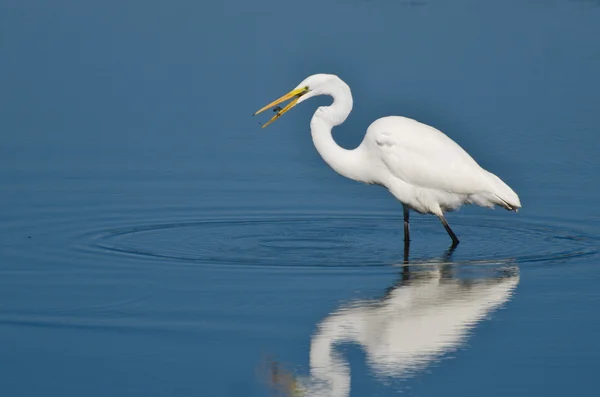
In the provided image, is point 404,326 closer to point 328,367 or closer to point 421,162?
point 328,367

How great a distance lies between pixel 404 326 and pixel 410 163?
8.50ft

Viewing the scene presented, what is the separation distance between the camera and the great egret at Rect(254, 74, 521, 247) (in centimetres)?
905

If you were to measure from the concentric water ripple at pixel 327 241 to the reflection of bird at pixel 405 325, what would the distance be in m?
0.62

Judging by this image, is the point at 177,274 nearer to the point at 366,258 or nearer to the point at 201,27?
the point at 366,258

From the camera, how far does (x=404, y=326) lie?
21.7 ft

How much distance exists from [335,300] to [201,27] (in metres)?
9.61

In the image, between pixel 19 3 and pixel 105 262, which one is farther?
pixel 19 3

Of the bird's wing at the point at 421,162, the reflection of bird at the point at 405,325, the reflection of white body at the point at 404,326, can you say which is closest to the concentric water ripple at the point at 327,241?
the bird's wing at the point at 421,162

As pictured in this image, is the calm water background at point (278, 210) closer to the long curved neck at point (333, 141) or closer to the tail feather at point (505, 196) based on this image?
the tail feather at point (505, 196)

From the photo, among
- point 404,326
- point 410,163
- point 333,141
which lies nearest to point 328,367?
point 404,326

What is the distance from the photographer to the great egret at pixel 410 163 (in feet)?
29.7

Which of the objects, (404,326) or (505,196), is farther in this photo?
(505,196)

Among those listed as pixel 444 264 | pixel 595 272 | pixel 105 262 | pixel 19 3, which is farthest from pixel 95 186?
pixel 19 3

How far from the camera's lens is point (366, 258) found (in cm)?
835
